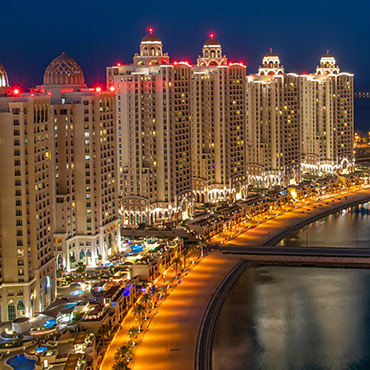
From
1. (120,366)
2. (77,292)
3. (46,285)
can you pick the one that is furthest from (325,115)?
(120,366)

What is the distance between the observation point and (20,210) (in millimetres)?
84188

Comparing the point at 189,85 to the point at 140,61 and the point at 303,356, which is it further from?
the point at 303,356

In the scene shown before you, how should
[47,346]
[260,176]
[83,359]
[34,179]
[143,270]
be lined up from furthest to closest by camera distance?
[260,176], [143,270], [34,179], [47,346], [83,359]

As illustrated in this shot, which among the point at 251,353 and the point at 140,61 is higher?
the point at 140,61

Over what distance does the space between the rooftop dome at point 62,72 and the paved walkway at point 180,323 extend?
28943mm

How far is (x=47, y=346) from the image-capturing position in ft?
235

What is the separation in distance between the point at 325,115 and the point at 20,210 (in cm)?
10835

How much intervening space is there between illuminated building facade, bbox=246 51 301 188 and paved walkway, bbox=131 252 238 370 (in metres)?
61.2

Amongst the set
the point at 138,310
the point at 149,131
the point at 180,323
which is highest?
the point at 149,131

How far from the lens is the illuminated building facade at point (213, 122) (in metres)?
143

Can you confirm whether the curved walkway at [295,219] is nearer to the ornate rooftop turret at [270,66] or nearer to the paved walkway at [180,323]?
the paved walkway at [180,323]

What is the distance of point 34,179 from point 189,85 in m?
51.1

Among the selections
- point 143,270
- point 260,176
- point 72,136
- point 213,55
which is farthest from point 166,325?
point 260,176

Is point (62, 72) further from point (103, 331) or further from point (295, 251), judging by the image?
point (103, 331)
